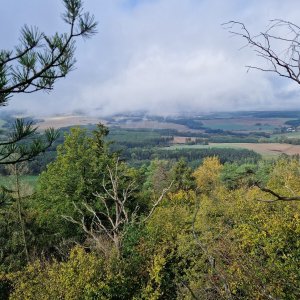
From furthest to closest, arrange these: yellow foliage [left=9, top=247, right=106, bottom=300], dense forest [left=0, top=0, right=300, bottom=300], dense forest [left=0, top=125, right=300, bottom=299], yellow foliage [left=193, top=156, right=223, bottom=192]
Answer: yellow foliage [left=193, top=156, right=223, bottom=192] → yellow foliage [left=9, top=247, right=106, bottom=300] → dense forest [left=0, top=125, right=300, bottom=299] → dense forest [left=0, top=0, right=300, bottom=300]

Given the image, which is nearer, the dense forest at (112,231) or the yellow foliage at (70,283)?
the dense forest at (112,231)

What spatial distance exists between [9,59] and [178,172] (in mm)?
38650

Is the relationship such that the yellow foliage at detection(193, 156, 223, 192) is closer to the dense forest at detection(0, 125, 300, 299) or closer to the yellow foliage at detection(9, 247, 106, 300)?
the dense forest at detection(0, 125, 300, 299)

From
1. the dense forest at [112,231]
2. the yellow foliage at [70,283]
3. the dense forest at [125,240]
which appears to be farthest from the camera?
the yellow foliage at [70,283]

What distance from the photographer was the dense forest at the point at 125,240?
11.4 m

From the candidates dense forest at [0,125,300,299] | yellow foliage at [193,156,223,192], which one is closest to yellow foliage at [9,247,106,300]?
dense forest at [0,125,300,299]

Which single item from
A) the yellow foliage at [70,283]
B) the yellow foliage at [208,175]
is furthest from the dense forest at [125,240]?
the yellow foliage at [208,175]

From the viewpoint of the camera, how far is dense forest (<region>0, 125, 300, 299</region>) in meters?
11.4

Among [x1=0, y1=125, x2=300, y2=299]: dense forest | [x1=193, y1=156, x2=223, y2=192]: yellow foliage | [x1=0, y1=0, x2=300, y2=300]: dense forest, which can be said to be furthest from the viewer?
[x1=193, y1=156, x2=223, y2=192]: yellow foliage

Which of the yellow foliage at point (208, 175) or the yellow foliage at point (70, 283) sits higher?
the yellow foliage at point (70, 283)

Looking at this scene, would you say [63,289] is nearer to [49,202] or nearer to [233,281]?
[233,281]

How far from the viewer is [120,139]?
159500 millimetres

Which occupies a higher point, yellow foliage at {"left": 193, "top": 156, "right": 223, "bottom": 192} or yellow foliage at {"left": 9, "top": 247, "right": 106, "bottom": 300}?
yellow foliage at {"left": 9, "top": 247, "right": 106, "bottom": 300}

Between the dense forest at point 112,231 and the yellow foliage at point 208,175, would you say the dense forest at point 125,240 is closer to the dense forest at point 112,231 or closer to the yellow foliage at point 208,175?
the dense forest at point 112,231
